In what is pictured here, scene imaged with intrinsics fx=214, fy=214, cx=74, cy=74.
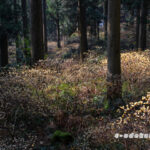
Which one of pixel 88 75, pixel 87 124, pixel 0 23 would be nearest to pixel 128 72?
pixel 88 75

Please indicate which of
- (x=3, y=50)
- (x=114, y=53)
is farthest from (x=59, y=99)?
(x=3, y=50)

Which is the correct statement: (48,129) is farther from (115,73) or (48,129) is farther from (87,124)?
(115,73)

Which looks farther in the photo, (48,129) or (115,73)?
(115,73)

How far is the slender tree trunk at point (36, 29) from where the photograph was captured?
31.9 feet

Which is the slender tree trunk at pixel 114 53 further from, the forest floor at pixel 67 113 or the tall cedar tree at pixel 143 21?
the tall cedar tree at pixel 143 21

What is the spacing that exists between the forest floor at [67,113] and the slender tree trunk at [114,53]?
366 mm

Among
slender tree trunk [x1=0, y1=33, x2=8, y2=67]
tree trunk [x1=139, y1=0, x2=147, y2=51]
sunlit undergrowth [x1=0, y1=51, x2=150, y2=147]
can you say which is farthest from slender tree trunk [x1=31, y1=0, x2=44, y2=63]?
tree trunk [x1=139, y1=0, x2=147, y2=51]

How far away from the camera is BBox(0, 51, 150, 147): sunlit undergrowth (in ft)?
18.5

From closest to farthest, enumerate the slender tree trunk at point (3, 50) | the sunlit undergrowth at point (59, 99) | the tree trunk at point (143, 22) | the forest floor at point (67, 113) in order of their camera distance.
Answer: the forest floor at point (67, 113), the sunlit undergrowth at point (59, 99), the slender tree trunk at point (3, 50), the tree trunk at point (143, 22)

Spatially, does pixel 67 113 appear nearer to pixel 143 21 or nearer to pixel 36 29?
pixel 36 29

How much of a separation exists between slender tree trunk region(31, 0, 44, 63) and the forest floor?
264cm

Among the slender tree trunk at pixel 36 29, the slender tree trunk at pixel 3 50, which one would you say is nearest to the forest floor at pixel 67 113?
the slender tree trunk at pixel 36 29

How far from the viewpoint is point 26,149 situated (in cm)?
491

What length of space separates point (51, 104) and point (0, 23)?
8.94m
